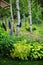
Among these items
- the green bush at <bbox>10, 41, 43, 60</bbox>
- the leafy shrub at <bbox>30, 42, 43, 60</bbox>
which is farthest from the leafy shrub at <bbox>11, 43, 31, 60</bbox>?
the leafy shrub at <bbox>30, 42, 43, 60</bbox>

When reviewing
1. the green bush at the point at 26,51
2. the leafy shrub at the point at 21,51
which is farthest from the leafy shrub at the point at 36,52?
the leafy shrub at the point at 21,51

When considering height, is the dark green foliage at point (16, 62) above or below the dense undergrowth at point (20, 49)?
below

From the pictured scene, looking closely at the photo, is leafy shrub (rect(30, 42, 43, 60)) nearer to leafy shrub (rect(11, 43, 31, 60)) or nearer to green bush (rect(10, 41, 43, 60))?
green bush (rect(10, 41, 43, 60))

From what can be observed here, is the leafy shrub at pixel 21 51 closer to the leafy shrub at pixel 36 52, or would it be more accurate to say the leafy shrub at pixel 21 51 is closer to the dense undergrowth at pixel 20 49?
the dense undergrowth at pixel 20 49

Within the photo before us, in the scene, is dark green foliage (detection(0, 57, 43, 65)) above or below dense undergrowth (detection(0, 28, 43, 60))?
below

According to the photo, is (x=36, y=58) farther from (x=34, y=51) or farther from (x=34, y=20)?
(x=34, y=20)

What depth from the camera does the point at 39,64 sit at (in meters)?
14.3

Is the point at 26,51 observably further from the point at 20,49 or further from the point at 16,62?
the point at 16,62

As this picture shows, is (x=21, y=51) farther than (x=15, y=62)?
Yes

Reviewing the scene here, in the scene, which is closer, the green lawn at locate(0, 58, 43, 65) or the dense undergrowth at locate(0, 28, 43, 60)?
the green lawn at locate(0, 58, 43, 65)

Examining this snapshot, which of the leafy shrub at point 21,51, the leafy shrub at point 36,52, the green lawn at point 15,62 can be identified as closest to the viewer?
the green lawn at point 15,62

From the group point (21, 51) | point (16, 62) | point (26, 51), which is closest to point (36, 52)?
point (26, 51)

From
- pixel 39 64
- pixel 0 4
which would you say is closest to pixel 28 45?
pixel 39 64

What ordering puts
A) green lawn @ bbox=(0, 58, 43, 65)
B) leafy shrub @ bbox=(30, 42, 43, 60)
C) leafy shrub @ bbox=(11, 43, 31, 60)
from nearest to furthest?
green lawn @ bbox=(0, 58, 43, 65), leafy shrub @ bbox=(11, 43, 31, 60), leafy shrub @ bbox=(30, 42, 43, 60)
